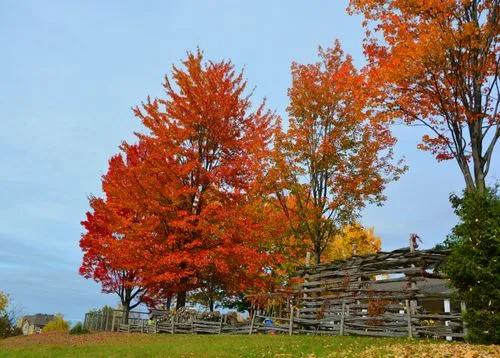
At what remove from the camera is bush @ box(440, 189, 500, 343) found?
11844mm

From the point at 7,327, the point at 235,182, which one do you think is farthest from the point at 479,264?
the point at 7,327

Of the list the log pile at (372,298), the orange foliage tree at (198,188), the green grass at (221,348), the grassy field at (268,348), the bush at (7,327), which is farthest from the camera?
the bush at (7,327)

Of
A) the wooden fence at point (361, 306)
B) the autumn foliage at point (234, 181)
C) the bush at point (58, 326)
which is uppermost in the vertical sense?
the autumn foliage at point (234, 181)

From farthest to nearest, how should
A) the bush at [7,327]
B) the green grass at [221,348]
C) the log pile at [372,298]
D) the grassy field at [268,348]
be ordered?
the bush at [7,327] → the log pile at [372,298] → the green grass at [221,348] → the grassy field at [268,348]

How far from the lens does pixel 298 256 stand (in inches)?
999

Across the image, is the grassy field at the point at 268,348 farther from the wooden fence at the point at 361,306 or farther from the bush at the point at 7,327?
the bush at the point at 7,327

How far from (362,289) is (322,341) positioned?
388 centimetres

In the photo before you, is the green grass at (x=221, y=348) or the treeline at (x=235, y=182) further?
the treeline at (x=235, y=182)

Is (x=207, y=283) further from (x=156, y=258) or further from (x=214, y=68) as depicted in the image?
(x=214, y=68)

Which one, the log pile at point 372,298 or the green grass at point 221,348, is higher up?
the log pile at point 372,298

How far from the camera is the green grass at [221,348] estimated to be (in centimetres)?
1311

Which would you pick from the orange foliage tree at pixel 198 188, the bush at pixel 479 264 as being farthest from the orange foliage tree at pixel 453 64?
the orange foliage tree at pixel 198 188

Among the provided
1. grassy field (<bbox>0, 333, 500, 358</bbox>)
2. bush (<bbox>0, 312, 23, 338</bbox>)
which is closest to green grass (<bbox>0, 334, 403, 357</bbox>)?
grassy field (<bbox>0, 333, 500, 358</bbox>)

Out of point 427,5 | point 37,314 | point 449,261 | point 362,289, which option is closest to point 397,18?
point 427,5
